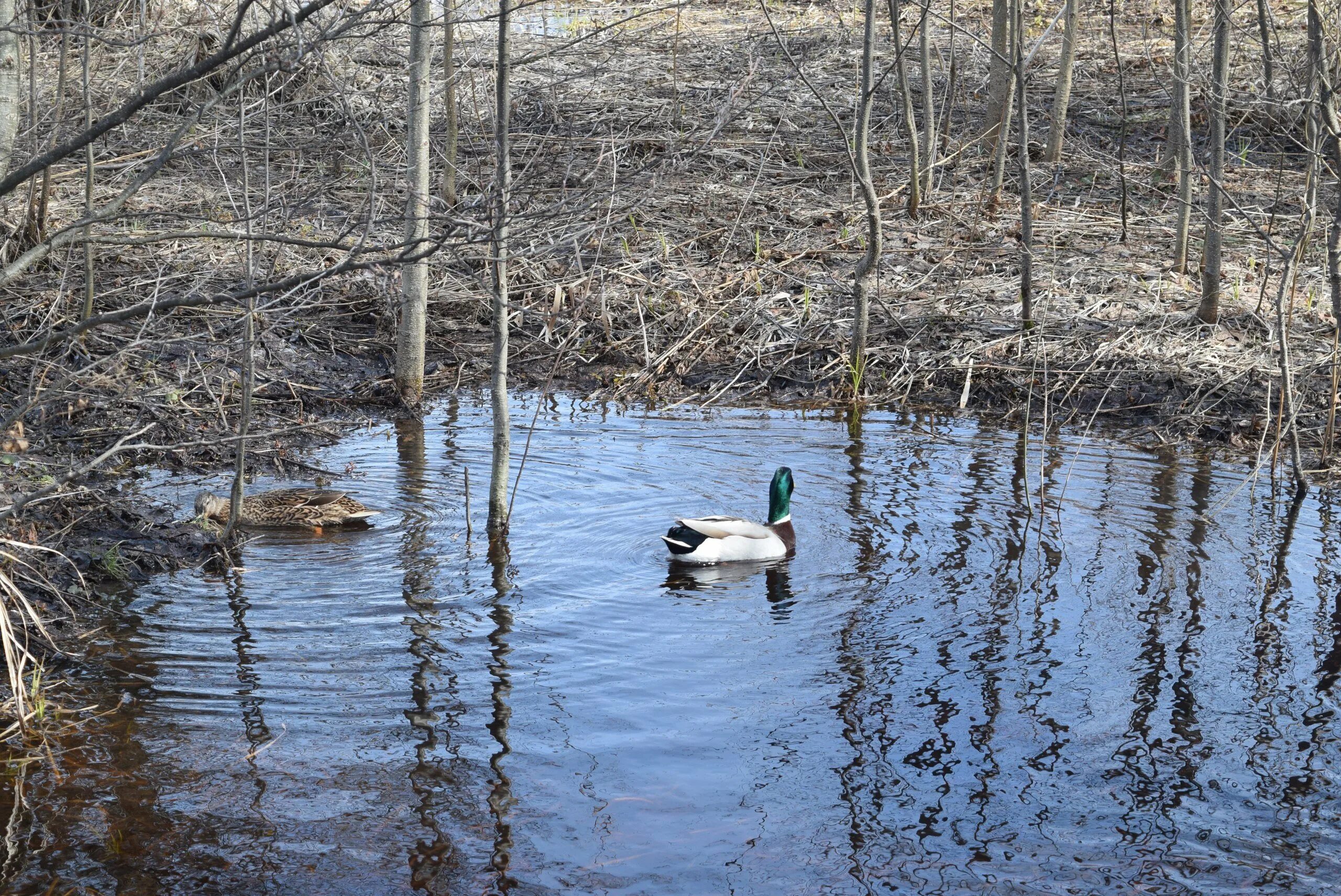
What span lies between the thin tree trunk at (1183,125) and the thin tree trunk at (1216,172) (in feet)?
0.72

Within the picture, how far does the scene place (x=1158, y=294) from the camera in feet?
41.3

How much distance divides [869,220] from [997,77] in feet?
18.1

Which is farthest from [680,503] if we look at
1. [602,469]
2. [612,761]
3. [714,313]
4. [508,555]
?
[714,313]

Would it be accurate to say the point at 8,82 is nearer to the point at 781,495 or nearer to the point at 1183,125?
the point at 781,495

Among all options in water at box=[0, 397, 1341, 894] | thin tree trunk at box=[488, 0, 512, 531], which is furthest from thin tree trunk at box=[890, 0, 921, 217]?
thin tree trunk at box=[488, 0, 512, 531]

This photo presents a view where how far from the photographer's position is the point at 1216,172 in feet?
34.4

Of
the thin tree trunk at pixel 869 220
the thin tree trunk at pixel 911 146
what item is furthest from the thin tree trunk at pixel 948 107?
the thin tree trunk at pixel 869 220

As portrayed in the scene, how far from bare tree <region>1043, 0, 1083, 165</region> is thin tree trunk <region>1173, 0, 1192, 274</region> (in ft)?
5.85

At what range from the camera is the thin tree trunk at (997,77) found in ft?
49.5

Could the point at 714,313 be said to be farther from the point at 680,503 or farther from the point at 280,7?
the point at 280,7

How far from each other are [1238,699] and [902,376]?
6.42 meters

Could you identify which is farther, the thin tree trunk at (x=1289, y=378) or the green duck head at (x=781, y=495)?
the thin tree trunk at (x=1289, y=378)

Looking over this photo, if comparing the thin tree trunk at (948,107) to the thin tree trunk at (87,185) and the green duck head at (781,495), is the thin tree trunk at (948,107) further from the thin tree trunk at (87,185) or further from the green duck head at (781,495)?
the thin tree trunk at (87,185)

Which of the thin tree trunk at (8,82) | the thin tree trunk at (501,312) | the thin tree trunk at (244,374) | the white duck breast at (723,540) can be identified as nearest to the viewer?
the thin tree trunk at (501,312)
